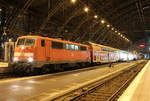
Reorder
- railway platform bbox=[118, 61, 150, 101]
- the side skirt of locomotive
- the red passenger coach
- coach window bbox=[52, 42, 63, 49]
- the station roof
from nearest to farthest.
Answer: railway platform bbox=[118, 61, 150, 101], the side skirt of locomotive, the red passenger coach, coach window bbox=[52, 42, 63, 49], the station roof

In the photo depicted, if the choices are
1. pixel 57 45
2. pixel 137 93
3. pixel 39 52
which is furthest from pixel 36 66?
pixel 137 93

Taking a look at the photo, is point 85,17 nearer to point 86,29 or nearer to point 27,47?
point 86,29

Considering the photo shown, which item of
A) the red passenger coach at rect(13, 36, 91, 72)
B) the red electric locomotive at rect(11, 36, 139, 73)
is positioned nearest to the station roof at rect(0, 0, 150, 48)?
the red electric locomotive at rect(11, 36, 139, 73)

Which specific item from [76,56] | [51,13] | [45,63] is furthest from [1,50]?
[45,63]

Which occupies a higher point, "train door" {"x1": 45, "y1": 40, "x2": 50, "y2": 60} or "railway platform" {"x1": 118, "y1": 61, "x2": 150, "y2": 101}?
"train door" {"x1": 45, "y1": 40, "x2": 50, "y2": 60}

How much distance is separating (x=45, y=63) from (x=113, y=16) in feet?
118

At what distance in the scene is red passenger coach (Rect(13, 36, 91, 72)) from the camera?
15125 mm

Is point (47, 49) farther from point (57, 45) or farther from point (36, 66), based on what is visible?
point (36, 66)

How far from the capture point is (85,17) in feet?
145

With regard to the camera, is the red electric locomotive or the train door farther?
the train door

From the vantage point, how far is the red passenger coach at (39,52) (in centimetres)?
1512

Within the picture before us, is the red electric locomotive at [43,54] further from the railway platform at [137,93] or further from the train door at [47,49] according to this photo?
the railway platform at [137,93]

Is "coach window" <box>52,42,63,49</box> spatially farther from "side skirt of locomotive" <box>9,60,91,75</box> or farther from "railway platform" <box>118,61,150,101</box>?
"railway platform" <box>118,61,150,101</box>

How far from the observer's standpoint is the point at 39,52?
15.7 meters
